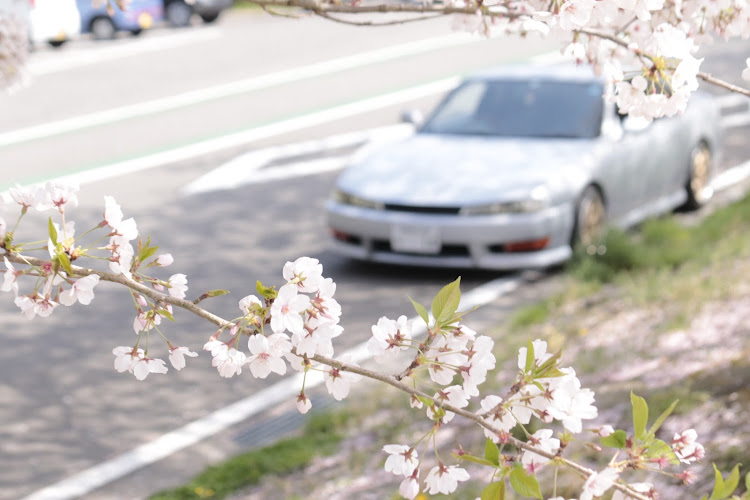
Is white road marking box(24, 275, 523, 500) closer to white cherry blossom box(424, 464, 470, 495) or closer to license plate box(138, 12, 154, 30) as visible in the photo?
white cherry blossom box(424, 464, 470, 495)

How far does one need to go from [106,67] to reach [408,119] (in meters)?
11.5

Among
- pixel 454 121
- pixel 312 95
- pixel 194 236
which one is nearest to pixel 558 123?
pixel 454 121

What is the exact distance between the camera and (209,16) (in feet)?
82.9

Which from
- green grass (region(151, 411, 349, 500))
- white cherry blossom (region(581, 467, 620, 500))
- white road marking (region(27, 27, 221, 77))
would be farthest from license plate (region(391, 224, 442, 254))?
white road marking (region(27, 27, 221, 77))

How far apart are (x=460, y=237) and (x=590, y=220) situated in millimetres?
1215

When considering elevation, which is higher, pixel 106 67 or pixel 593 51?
pixel 593 51

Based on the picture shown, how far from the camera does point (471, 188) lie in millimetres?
7336

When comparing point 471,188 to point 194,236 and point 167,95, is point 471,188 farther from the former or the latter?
point 167,95

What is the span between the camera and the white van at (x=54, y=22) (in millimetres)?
21078

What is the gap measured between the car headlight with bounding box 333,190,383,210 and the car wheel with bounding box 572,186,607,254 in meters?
1.48

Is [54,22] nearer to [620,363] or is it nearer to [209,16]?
→ [209,16]

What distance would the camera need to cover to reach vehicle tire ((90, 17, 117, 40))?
22.2 meters

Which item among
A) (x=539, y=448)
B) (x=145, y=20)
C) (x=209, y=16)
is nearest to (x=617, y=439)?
(x=539, y=448)

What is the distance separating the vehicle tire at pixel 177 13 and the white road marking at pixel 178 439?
62.5ft
